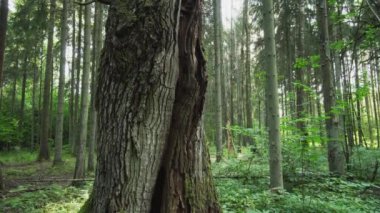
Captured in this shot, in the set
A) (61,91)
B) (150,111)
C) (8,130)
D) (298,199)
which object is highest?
(61,91)

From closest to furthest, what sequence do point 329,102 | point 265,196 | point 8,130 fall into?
point 265,196, point 329,102, point 8,130

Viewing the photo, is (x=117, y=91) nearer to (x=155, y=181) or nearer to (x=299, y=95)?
(x=155, y=181)

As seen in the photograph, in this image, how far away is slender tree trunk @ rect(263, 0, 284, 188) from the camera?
5160mm

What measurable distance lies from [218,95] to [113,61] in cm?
1041

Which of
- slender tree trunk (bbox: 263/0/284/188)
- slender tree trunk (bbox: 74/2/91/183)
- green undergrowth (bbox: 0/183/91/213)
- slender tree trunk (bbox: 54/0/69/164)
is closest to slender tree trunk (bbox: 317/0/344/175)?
slender tree trunk (bbox: 263/0/284/188)

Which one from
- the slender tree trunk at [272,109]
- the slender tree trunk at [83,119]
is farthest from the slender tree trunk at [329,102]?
the slender tree trunk at [83,119]

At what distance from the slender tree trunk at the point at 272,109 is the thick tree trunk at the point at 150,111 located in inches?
112

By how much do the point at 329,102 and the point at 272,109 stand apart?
2.88 metres

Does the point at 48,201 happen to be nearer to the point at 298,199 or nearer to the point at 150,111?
the point at 150,111

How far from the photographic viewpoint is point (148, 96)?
241 cm

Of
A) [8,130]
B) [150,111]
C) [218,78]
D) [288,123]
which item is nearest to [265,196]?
[288,123]

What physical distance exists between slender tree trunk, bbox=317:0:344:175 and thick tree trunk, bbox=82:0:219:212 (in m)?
5.22

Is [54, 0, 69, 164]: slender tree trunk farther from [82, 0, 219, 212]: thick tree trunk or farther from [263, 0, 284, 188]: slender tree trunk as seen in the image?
[82, 0, 219, 212]: thick tree trunk

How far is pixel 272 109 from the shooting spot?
17.1ft
